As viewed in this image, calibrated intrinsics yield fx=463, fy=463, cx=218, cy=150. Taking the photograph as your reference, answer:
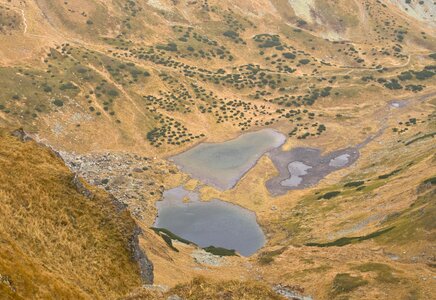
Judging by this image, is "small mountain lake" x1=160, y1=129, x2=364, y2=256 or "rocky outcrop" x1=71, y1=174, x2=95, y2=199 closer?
"rocky outcrop" x1=71, y1=174, x2=95, y2=199

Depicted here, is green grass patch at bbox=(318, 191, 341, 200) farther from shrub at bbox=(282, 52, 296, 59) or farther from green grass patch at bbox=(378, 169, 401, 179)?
shrub at bbox=(282, 52, 296, 59)

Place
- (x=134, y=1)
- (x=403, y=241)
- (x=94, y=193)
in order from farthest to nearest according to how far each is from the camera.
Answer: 1. (x=134, y=1)
2. (x=403, y=241)
3. (x=94, y=193)

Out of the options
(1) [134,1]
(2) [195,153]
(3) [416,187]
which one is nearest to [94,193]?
(3) [416,187]

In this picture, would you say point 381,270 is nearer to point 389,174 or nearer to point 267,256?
point 267,256

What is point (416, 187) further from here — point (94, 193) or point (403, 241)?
point (94, 193)

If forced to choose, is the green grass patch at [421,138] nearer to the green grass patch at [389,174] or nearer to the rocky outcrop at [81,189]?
the green grass patch at [389,174]

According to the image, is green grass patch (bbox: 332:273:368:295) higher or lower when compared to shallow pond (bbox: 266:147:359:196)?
higher

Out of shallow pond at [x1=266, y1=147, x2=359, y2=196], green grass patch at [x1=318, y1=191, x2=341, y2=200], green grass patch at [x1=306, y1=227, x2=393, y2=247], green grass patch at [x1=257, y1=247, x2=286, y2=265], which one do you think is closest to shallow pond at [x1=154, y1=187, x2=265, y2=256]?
green grass patch at [x1=257, y1=247, x2=286, y2=265]
